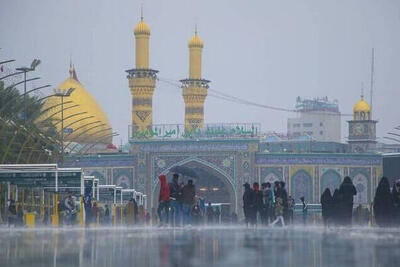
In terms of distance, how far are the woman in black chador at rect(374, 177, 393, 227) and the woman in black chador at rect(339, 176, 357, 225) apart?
0.58 meters

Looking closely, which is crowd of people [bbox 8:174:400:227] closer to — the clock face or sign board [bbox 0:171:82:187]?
sign board [bbox 0:171:82:187]

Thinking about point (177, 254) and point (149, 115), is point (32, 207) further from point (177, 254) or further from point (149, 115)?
point (149, 115)

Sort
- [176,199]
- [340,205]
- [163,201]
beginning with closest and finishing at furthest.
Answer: [163,201] < [176,199] < [340,205]

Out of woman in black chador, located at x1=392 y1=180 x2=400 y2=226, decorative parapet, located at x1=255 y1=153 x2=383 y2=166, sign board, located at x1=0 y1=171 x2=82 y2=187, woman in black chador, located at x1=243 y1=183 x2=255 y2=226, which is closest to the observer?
woman in black chador, located at x1=392 y1=180 x2=400 y2=226

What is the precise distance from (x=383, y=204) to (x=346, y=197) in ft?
2.94

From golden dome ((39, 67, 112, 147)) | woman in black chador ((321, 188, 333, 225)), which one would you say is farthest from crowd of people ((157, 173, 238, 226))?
golden dome ((39, 67, 112, 147))

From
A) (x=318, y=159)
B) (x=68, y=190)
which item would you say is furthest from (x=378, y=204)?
(x=318, y=159)

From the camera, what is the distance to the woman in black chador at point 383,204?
2555 cm

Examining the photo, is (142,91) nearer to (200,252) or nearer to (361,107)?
(361,107)

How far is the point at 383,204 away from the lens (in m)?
25.8

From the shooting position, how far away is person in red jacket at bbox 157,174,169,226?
2434cm

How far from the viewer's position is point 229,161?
2490 inches

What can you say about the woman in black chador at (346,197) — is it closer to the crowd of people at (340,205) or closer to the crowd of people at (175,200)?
the crowd of people at (340,205)

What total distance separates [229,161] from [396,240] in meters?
45.6
